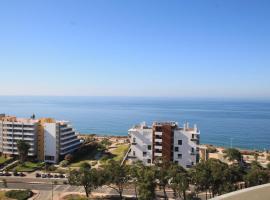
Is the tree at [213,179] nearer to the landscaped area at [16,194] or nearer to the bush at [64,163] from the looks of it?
the landscaped area at [16,194]

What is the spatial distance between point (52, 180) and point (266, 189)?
160 ft

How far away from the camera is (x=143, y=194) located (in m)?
34.5

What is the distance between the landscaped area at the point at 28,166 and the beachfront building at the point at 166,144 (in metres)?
18.7

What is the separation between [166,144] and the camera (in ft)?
182

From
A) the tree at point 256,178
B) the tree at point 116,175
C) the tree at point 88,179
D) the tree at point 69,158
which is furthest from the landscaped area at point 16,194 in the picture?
the tree at point 256,178

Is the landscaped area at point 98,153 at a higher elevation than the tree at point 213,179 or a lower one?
lower

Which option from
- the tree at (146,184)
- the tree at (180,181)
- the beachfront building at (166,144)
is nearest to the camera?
the tree at (146,184)

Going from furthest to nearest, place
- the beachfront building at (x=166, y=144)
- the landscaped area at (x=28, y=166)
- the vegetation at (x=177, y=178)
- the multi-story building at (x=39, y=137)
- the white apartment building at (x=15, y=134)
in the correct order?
the white apartment building at (x=15, y=134) → the multi-story building at (x=39, y=137) → the landscaped area at (x=28, y=166) → the beachfront building at (x=166, y=144) → the vegetation at (x=177, y=178)

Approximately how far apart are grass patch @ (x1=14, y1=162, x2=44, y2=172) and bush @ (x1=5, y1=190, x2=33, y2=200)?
46.6 feet

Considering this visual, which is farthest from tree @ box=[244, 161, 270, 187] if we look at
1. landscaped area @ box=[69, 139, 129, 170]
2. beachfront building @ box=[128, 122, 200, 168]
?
landscaped area @ box=[69, 139, 129, 170]

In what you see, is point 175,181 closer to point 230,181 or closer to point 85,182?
point 230,181

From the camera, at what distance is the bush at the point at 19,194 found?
41.4 meters

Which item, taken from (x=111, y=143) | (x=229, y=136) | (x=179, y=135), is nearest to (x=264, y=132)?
(x=229, y=136)

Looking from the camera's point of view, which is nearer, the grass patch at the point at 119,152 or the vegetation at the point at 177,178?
the vegetation at the point at 177,178
